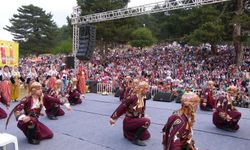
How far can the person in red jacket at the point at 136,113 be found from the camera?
5844 millimetres

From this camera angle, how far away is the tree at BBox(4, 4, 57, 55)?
1770 inches

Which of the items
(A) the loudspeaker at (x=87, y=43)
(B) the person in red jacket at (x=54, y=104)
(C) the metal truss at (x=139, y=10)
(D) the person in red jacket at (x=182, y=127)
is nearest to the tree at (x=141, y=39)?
(C) the metal truss at (x=139, y=10)

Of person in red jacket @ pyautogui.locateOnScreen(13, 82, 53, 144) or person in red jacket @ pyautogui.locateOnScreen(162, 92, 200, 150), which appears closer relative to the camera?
person in red jacket @ pyautogui.locateOnScreen(162, 92, 200, 150)

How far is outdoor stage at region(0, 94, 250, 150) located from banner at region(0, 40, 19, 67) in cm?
539

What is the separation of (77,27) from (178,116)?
1732 cm

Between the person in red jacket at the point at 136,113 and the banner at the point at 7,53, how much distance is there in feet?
28.8

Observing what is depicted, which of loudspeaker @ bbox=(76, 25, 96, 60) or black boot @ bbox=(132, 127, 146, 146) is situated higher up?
loudspeaker @ bbox=(76, 25, 96, 60)

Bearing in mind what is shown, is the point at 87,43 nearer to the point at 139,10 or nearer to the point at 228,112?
the point at 139,10

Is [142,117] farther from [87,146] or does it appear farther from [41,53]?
[41,53]

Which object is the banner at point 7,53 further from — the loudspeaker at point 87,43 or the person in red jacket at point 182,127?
the person in red jacket at point 182,127

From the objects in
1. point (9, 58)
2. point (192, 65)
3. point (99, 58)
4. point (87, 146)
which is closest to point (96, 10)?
point (99, 58)

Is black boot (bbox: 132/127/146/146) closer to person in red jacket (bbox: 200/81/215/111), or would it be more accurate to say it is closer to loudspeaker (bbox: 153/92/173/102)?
Result: person in red jacket (bbox: 200/81/215/111)

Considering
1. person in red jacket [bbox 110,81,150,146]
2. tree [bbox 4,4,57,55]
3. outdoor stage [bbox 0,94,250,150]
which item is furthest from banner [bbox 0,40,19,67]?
tree [bbox 4,4,57,55]

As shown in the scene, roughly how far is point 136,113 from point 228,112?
6.98ft
